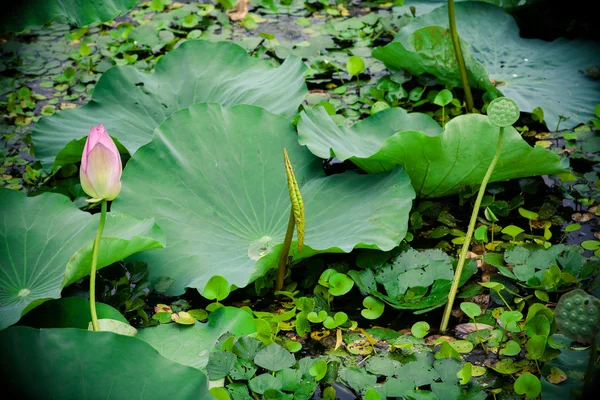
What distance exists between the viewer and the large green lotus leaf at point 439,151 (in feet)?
6.32

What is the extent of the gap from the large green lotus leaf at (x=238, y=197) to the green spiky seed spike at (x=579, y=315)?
0.63 m

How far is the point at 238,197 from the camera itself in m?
2.04

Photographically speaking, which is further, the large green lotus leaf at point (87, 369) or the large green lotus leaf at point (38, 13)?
the large green lotus leaf at point (38, 13)

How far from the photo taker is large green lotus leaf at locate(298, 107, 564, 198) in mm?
1928

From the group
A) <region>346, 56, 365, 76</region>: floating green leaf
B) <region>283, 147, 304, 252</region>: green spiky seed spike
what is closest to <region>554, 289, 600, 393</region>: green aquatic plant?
<region>283, 147, 304, 252</region>: green spiky seed spike

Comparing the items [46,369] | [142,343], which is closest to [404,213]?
[142,343]

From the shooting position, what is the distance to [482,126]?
1953mm

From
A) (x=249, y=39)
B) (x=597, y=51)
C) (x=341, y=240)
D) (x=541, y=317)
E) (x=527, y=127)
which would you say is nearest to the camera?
(x=541, y=317)

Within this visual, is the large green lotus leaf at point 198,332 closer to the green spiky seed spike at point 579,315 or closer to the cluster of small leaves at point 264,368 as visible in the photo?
the cluster of small leaves at point 264,368

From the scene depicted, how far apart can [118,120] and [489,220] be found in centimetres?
140

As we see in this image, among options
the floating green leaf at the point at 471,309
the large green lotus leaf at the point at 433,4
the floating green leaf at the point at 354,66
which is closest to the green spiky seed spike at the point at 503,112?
A: the floating green leaf at the point at 471,309

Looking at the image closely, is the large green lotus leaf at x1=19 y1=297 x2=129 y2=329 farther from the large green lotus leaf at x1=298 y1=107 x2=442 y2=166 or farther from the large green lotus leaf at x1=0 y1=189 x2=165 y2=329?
the large green lotus leaf at x1=298 y1=107 x2=442 y2=166

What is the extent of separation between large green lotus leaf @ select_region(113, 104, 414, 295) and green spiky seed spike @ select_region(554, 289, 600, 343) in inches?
24.7

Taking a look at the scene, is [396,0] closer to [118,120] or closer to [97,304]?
[118,120]
